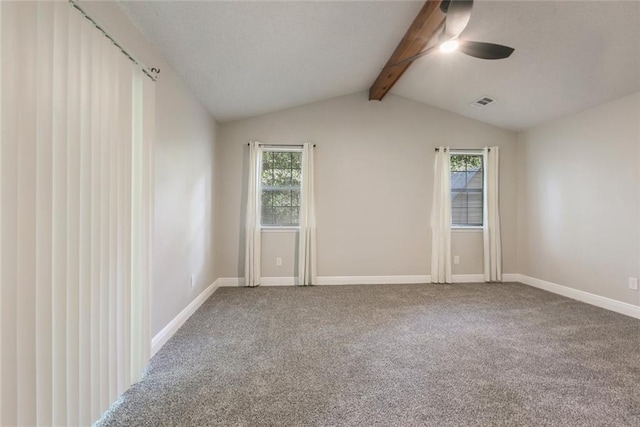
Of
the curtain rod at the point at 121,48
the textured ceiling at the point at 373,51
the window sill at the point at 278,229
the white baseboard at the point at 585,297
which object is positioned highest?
the textured ceiling at the point at 373,51

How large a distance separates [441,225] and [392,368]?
2662 mm

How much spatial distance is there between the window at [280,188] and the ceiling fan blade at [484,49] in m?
2.45

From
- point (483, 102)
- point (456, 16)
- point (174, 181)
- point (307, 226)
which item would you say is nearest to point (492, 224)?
point (483, 102)

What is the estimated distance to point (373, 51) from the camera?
2.89 metres

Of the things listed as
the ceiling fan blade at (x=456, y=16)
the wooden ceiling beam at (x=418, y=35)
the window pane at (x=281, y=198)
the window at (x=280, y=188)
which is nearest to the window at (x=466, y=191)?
the wooden ceiling beam at (x=418, y=35)

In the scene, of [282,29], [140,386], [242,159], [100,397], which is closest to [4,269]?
[100,397]

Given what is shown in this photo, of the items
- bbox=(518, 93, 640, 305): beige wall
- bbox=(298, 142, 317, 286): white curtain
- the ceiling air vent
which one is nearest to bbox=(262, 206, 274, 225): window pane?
bbox=(298, 142, 317, 286): white curtain

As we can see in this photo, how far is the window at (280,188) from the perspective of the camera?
4.04 m

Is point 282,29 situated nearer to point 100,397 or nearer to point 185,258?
point 185,258

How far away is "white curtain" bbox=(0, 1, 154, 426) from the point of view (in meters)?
0.95

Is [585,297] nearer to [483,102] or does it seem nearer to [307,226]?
[483,102]

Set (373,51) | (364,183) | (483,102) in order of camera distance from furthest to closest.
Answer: (364,183) < (483,102) < (373,51)

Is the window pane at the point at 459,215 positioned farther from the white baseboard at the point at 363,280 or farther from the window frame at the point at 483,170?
the white baseboard at the point at 363,280

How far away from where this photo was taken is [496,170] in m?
4.11
